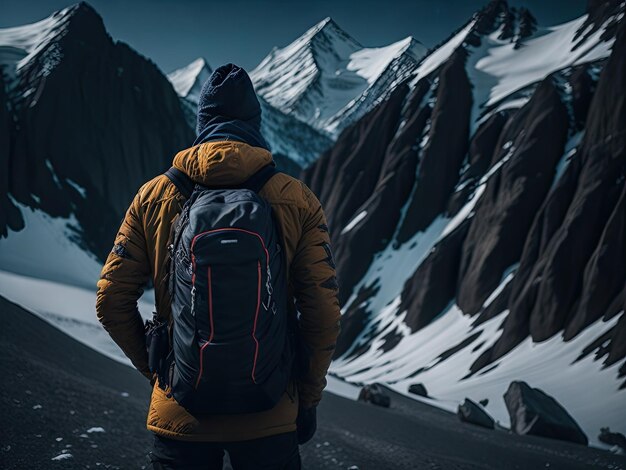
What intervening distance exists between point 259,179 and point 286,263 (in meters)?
0.41

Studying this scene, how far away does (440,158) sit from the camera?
51.2 metres

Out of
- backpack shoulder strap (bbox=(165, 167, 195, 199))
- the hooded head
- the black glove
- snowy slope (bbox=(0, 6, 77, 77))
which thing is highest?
snowy slope (bbox=(0, 6, 77, 77))

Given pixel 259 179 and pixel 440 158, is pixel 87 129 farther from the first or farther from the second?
pixel 259 179

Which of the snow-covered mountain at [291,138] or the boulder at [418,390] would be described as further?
the snow-covered mountain at [291,138]

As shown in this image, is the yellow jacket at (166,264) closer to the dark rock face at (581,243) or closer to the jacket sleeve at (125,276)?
the jacket sleeve at (125,276)

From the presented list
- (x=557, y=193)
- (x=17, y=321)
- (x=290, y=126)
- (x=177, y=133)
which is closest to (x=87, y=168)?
(x=177, y=133)

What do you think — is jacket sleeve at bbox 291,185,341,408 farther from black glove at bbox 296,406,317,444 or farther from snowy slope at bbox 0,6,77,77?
snowy slope at bbox 0,6,77,77

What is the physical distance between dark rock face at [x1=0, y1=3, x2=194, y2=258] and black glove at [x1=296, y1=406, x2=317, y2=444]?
56.8 m

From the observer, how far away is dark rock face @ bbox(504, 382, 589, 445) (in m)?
13.5

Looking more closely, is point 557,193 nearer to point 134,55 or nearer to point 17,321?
point 17,321

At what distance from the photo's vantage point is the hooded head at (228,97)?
302 cm

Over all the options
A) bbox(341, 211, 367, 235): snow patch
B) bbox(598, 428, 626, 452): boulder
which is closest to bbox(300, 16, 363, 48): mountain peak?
bbox(598, 428, 626, 452): boulder

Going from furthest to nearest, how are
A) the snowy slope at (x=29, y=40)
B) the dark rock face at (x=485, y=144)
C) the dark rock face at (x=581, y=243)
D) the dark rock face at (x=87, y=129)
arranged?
the snowy slope at (x=29, y=40), the dark rock face at (x=87, y=129), the dark rock face at (x=485, y=144), the dark rock face at (x=581, y=243)

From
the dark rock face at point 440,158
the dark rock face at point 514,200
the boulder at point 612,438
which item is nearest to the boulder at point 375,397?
the boulder at point 612,438
